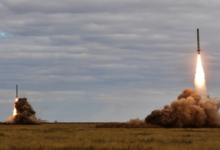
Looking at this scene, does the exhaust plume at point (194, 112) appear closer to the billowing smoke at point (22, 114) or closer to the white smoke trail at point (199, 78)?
the white smoke trail at point (199, 78)

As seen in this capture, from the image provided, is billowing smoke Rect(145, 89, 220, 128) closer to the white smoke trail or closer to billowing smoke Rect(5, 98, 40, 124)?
the white smoke trail

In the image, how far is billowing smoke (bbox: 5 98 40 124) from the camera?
464ft

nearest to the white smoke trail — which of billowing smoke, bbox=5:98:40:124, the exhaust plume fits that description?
the exhaust plume

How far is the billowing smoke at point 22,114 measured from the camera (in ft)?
464

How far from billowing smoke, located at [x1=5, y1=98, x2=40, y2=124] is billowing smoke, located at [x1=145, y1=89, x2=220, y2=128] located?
59436 mm

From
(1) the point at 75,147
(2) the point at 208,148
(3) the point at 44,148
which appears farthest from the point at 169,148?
(3) the point at 44,148

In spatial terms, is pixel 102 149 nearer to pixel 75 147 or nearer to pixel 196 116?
pixel 75 147

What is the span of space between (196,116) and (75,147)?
191 ft

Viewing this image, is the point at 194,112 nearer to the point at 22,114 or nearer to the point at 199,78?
the point at 199,78

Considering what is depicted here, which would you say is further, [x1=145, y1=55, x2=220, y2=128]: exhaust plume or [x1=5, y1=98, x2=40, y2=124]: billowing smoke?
[x1=5, y1=98, x2=40, y2=124]: billowing smoke

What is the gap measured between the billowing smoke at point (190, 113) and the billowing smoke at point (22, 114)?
59.4m

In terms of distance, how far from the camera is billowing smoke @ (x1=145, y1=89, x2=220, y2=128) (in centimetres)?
9419

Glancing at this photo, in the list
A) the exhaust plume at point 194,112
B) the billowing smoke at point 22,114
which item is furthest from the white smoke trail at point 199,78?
the billowing smoke at point 22,114

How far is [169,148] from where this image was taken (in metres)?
40.7
